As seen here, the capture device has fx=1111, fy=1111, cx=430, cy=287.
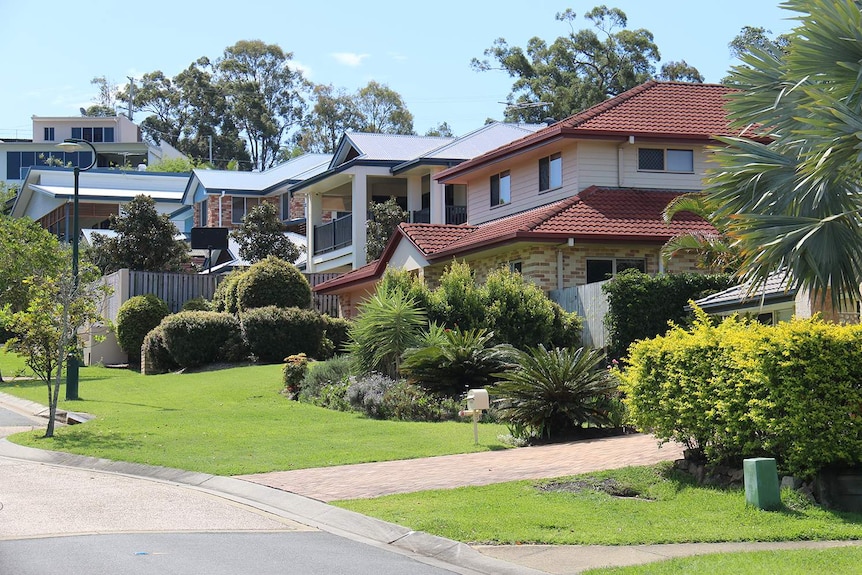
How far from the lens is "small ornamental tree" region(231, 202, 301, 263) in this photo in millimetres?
45875

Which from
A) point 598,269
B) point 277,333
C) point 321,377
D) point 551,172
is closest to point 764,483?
point 321,377

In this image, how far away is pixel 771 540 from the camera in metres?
10.5

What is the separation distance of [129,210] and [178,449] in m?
26.5

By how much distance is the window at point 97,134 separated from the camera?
90312 mm

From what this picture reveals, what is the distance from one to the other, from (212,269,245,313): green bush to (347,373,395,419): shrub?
1272 cm

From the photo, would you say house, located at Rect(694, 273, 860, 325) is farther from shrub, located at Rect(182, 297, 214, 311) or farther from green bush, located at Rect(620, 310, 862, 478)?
shrub, located at Rect(182, 297, 214, 311)

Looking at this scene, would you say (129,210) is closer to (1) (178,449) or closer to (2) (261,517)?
(1) (178,449)

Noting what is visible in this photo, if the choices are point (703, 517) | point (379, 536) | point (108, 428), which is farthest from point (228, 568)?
point (108, 428)

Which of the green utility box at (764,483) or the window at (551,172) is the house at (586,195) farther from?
the green utility box at (764,483)

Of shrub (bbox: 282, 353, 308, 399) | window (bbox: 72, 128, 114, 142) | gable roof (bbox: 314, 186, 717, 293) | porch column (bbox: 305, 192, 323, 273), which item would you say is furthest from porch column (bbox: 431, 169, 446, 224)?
window (bbox: 72, 128, 114, 142)

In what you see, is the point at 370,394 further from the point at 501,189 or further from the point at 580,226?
the point at 501,189

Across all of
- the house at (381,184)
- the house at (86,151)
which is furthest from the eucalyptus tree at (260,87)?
the house at (381,184)

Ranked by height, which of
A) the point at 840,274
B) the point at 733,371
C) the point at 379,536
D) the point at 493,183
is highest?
the point at 493,183

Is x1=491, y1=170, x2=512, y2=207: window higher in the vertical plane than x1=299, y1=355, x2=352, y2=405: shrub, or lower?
higher
